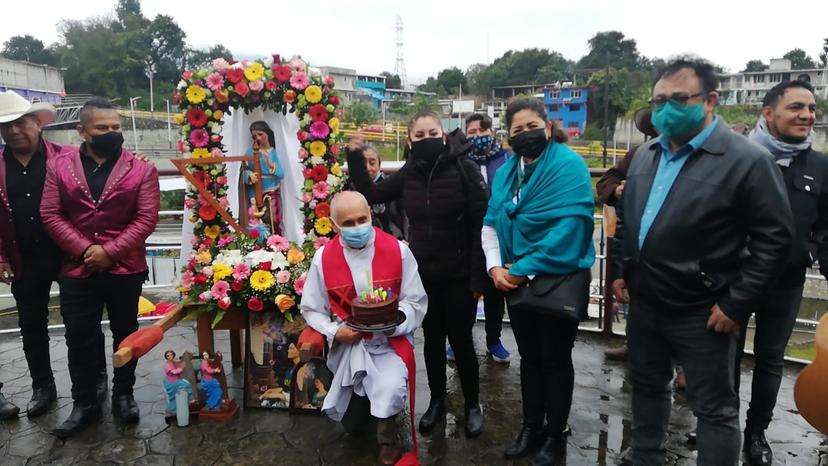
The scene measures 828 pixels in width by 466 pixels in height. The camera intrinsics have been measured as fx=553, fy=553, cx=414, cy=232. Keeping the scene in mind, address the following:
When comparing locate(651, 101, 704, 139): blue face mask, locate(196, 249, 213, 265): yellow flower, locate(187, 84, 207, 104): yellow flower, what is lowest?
locate(196, 249, 213, 265): yellow flower

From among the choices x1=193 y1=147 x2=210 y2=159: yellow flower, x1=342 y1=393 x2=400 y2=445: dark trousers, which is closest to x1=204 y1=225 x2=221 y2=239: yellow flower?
x1=193 y1=147 x2=210 y2=159: yellow flower

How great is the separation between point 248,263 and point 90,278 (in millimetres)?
970

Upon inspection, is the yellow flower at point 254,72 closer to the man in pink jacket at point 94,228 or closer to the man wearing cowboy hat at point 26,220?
the man in pink jacket at point 94,228

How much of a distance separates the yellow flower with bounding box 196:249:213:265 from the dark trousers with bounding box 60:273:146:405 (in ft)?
1.22

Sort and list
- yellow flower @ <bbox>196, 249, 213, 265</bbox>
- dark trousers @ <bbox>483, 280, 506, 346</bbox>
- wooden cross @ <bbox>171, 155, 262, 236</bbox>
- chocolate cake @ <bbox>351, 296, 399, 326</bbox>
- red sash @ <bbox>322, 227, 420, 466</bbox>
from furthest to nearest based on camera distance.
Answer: dark trousers @ <bbox>483, 280, 506, 346</bbox> → wooden cross @ <bbox>171, 155, 262, 236</bbox> → yellow flower @ <bbox>196, 249, 213, 265</bbox> → red sash @ <bbox>322, 227, 420, 466</bbox> → chocolate cake @ <bbox>351, 296, 399, 326</bbox>

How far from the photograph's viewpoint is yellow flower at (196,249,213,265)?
12.8 feet

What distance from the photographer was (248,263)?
3.75 metres

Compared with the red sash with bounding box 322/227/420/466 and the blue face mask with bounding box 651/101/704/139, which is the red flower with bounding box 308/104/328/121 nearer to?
the red sash with bounding box 322/227/420/466

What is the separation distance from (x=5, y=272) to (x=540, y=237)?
137 inches

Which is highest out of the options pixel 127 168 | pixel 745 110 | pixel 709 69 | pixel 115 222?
pixel 745 110

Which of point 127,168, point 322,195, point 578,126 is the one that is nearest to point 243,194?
point 322,195

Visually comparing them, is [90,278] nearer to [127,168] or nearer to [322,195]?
[127,168]

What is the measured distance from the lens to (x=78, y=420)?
11.6ft

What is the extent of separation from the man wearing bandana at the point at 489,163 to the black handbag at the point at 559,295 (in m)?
1.21
